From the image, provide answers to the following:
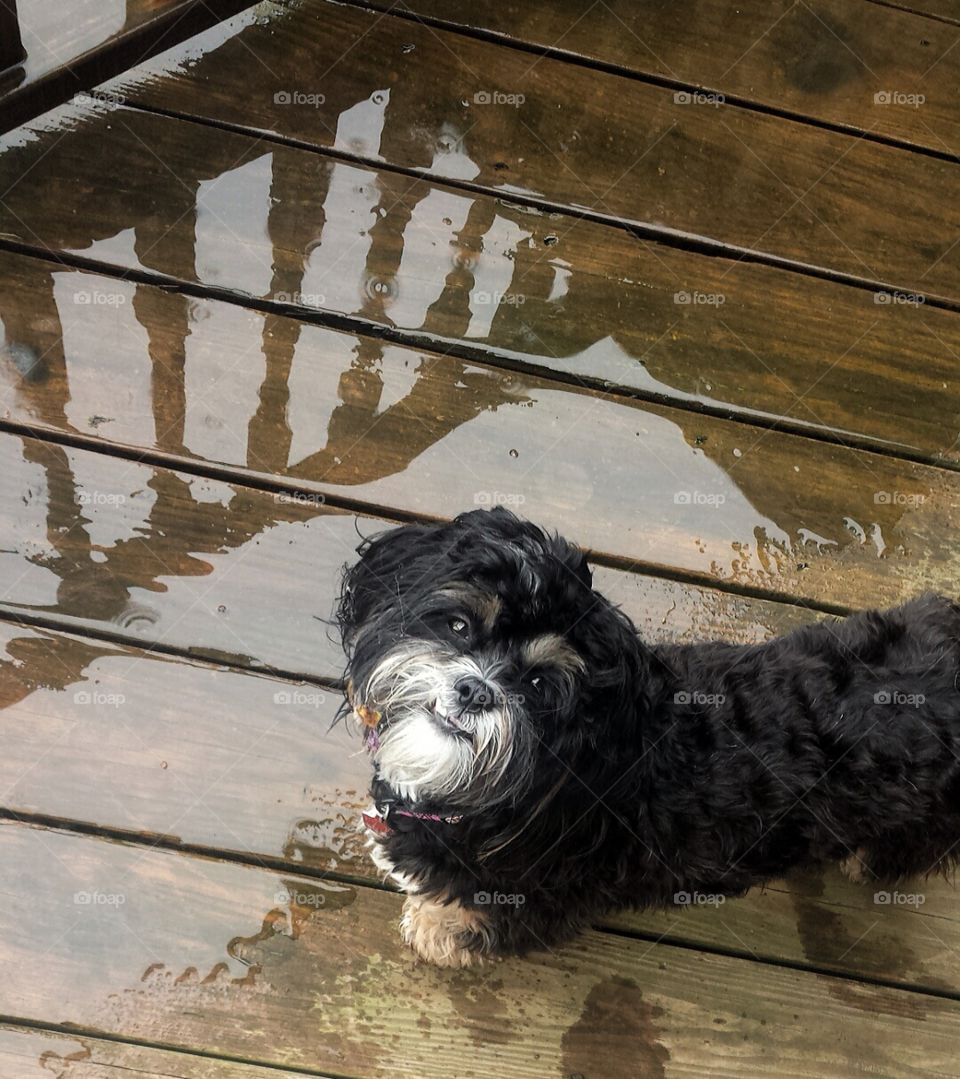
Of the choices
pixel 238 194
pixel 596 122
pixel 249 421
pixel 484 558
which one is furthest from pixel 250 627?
pixel 596 122

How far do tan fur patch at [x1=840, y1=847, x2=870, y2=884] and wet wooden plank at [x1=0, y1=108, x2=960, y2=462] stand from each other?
1.22 meters

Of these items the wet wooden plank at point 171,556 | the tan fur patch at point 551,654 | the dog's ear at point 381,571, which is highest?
the tan fur patch at point 551,654

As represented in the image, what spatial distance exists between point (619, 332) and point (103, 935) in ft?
7.03

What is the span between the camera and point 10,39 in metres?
2.56

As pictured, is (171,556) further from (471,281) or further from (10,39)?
(10,39)

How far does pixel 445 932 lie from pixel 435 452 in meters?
1.26

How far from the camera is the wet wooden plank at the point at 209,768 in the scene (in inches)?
97.4

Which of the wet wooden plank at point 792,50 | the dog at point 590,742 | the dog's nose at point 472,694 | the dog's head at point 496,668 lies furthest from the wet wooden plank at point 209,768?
the wet wooden plank at point 792,50

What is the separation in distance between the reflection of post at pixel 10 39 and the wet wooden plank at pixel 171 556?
1.02 meters

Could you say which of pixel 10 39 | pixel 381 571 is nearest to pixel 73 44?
pixel 10 39

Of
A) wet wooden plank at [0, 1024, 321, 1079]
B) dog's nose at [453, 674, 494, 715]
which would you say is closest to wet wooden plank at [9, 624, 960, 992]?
wet wooden plank at [0, 1024, 321, 1079]

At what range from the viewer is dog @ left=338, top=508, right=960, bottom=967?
70.4 inches

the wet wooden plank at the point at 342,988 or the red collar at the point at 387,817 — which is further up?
the red collar at the point at 387,817

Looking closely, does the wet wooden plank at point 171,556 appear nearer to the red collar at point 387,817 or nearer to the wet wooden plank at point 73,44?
the red collar at point 387,817
